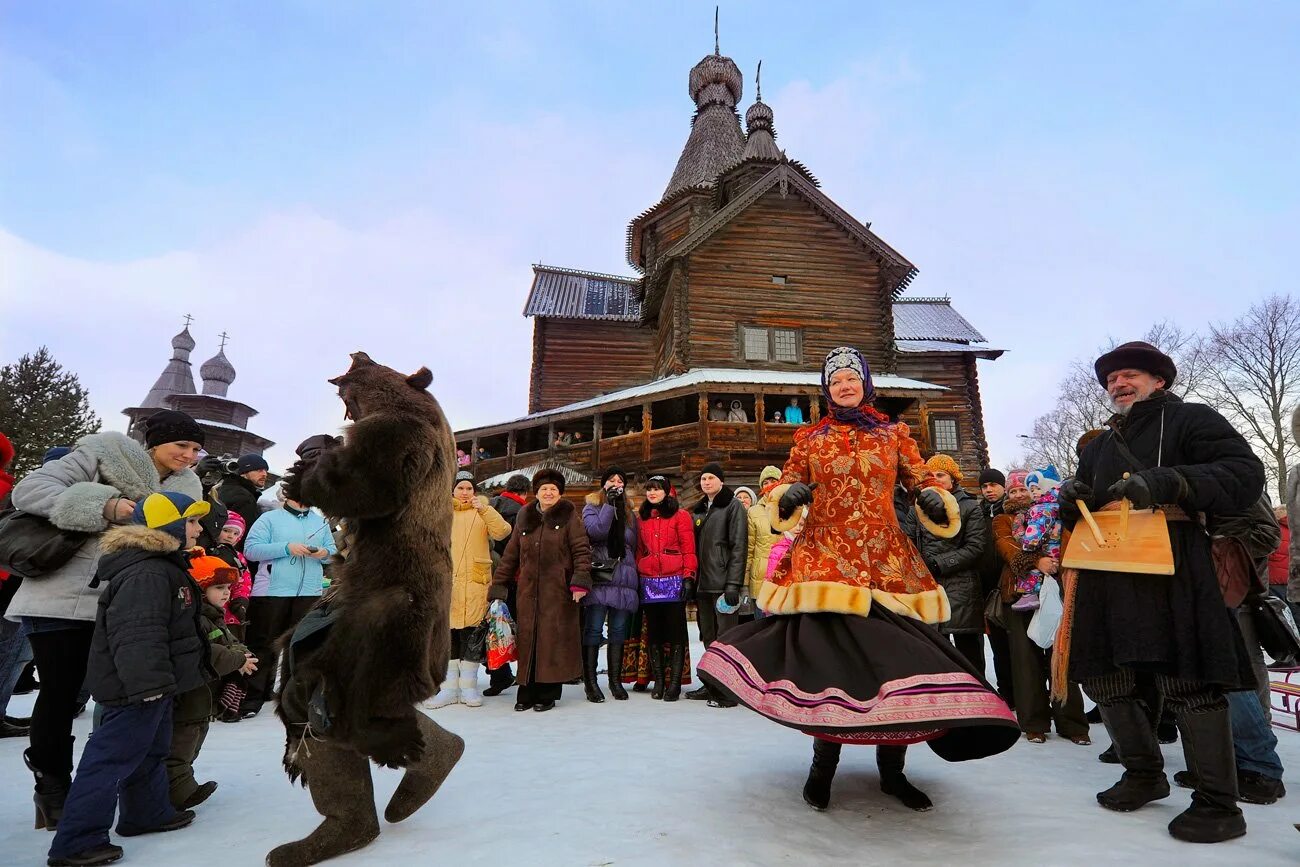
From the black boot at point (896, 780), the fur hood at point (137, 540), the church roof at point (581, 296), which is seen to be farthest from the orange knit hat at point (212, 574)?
the church roof at point (581, 296)

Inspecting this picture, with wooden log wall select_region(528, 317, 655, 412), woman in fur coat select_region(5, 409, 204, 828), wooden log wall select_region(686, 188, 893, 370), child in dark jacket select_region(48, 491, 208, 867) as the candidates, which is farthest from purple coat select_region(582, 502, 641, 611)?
wooden log wall select_region(528, 317, 655, 412)

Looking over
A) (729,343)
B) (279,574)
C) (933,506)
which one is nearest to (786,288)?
(729,343)

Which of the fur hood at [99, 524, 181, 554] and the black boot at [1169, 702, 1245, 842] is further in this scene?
the fur hood at [99, 524, 181, 554]

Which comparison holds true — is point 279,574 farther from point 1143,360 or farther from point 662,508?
point 1143,360

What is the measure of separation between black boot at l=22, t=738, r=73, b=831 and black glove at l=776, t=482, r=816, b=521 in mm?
3322

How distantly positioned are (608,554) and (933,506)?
3.65 meters

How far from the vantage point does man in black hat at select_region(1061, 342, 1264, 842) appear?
9.00 ft

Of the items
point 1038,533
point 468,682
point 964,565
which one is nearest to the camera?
point 1038,533

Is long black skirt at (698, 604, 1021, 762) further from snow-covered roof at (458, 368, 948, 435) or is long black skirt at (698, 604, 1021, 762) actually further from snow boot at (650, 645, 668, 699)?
snow-covered roof at (458, 368, 948, 435)

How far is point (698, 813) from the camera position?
298cm

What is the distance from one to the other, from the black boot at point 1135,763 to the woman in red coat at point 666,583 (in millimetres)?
3626

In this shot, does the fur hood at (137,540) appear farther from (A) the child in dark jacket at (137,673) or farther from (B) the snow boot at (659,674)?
(B) the snow boot at (659,674)

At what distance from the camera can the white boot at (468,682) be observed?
6039 millimetres

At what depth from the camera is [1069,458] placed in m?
35.2
